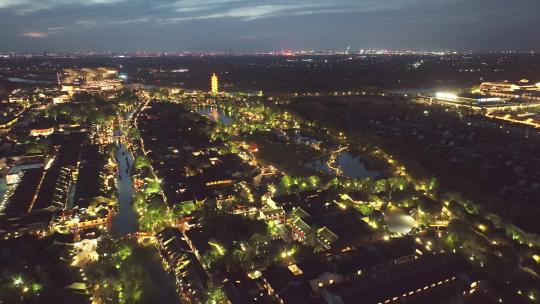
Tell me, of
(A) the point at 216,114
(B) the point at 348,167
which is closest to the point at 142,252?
(B) the point at 348,167

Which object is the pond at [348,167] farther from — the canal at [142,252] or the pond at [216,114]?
the pond at [216,114]

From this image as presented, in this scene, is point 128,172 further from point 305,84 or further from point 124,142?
point 305,84

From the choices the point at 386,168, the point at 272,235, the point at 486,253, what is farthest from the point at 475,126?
the point at 272,235

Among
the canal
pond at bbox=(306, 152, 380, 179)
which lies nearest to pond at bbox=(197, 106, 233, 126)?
pond at bbox=(306, 152, 380, 179)

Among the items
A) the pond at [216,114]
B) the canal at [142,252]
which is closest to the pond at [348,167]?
the canal at [142,252]

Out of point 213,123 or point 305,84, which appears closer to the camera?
point 213,123

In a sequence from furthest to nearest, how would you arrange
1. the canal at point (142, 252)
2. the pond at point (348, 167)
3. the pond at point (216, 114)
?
1. the pond at point (216, 114)
2. the pond at point (348, 167)
3. the canal at point (142, 252)

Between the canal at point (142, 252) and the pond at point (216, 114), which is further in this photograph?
the pond at point (216, 114)

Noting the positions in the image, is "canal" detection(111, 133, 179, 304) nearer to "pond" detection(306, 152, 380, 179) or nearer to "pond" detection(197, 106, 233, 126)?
"pond" detection(306, 152, 380, 179)
